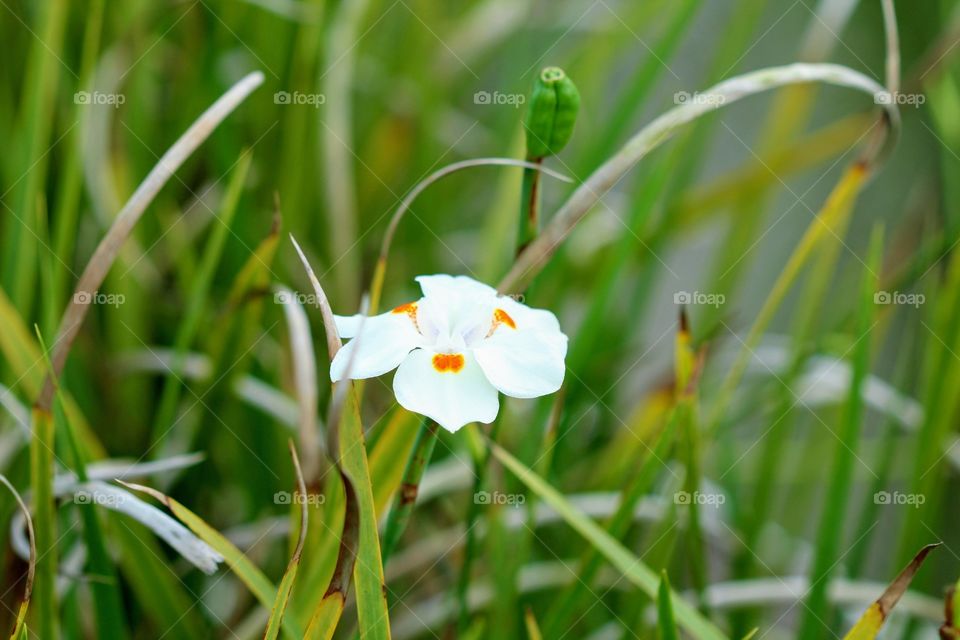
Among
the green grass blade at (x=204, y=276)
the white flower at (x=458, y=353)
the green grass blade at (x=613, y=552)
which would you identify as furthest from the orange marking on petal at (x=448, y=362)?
the green grass blade at (x=204, y=276)

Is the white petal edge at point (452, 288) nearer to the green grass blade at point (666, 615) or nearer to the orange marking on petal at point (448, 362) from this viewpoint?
the orange marking on petal at point (448, 362)

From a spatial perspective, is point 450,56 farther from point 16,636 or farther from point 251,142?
point 16,636

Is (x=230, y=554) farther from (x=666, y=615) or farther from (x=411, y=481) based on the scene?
(x=666, y=615)

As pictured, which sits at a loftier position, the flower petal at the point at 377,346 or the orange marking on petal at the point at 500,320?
the orange marking on petal at the point at 500,320

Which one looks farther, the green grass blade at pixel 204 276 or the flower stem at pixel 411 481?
the green grass blade at pixel 204 276

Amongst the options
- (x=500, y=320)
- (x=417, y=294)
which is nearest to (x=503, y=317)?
(x=500, y=320)

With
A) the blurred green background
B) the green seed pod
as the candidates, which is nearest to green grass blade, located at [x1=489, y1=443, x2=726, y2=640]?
the blurred green background

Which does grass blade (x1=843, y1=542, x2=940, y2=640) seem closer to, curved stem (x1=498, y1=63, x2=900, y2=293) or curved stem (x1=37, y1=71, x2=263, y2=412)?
curved stem (x1=498, y1=63, x2=900, y2=293)
